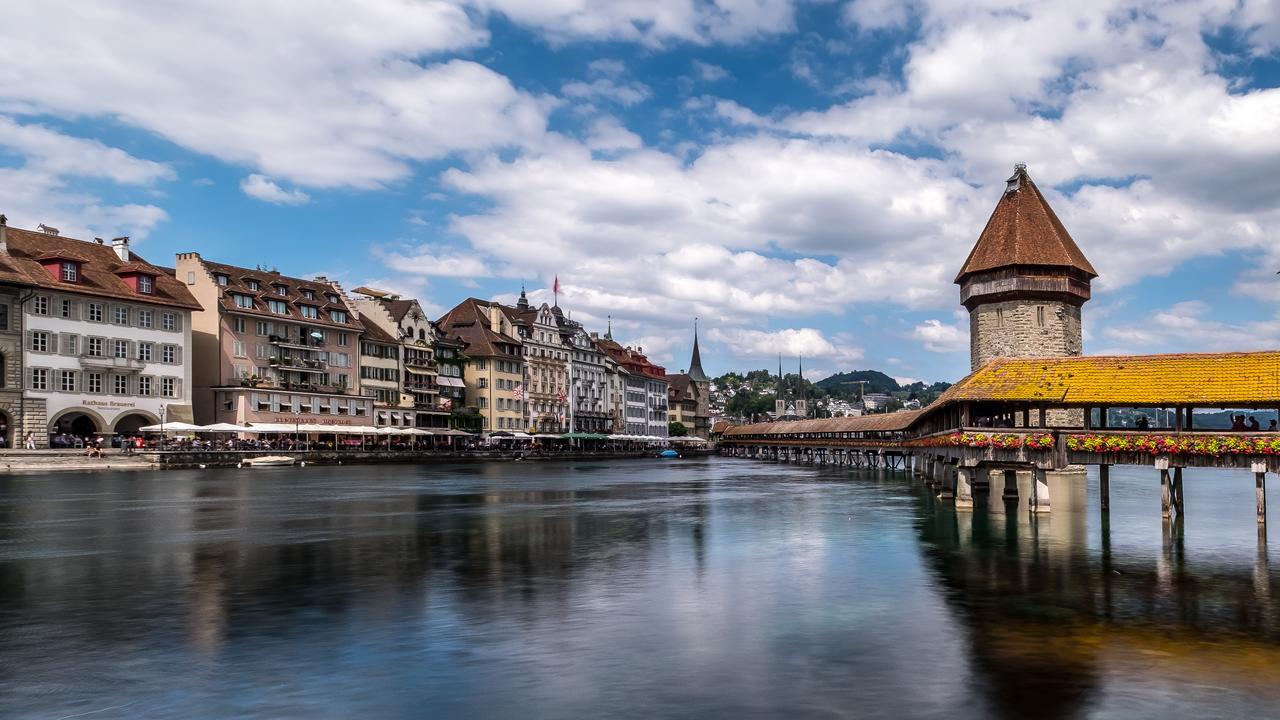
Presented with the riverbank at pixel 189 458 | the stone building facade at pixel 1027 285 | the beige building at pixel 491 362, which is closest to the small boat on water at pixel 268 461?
the riverbank at pixel 189 458

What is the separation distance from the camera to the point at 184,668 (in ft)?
51.7

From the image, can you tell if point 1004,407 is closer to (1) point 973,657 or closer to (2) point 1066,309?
(1) point 973,657

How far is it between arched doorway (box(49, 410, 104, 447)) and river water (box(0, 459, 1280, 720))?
3671 cm

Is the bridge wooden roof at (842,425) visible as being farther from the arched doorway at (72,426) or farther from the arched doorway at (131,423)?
the arched doorway at (72,426)

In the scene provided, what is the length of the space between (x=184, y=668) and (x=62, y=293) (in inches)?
2676

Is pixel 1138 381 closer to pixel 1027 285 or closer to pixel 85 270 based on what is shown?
pixel 1027 285

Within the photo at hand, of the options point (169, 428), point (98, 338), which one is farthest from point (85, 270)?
point (169, 428)

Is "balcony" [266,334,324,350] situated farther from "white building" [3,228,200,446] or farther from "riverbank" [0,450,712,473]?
"riverbank" [0,450,712,473]

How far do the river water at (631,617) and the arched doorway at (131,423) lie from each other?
4357cm

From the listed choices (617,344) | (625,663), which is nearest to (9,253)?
(625,663)

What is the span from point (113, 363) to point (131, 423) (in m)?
5.93

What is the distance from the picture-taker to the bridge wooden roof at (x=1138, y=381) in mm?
32406

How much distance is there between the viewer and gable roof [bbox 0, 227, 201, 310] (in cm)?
7346

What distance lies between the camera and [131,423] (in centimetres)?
8125
